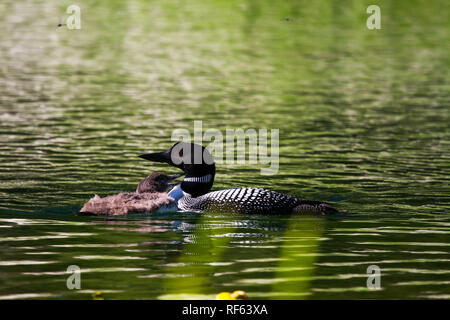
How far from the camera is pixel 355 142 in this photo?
1644 cm

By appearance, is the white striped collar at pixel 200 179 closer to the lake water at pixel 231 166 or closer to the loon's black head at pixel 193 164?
the loon's black head at pixel 193 164

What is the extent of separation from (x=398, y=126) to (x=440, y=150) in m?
2.50

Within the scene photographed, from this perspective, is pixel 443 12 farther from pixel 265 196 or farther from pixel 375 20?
pixel 265 196

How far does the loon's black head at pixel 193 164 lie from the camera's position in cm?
1173

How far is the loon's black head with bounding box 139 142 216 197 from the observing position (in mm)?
11727

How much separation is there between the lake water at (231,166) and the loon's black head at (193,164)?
1.62 feet

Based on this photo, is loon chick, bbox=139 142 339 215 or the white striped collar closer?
loon chick, bbox=139 142 339 215

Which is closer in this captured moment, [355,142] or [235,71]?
[355,142]

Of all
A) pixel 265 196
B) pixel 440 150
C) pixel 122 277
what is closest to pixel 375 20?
pixel 440 150
